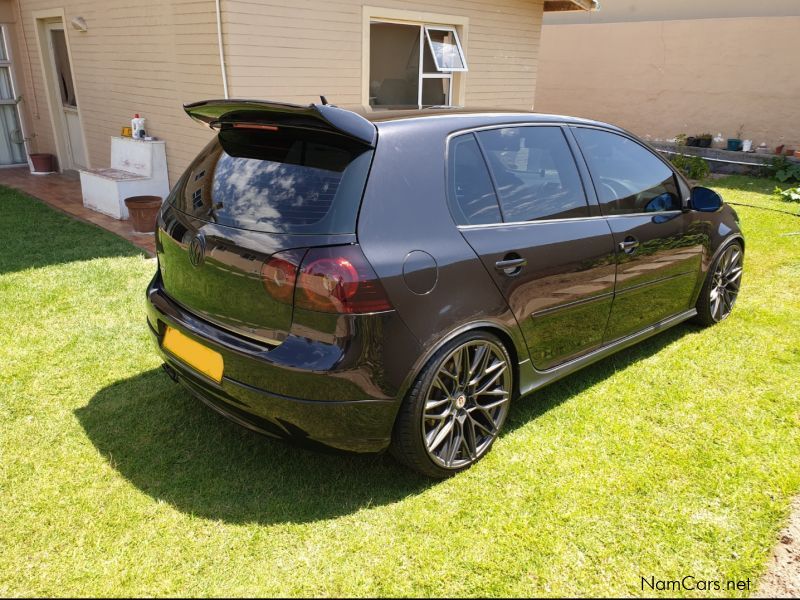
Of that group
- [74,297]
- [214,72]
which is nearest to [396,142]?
[74,297]

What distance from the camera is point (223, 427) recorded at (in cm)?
305

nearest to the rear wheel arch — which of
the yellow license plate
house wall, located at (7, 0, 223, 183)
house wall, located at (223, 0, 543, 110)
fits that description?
the yellow license plate

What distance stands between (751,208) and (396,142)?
8.02 metres

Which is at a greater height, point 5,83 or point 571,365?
point 5,83

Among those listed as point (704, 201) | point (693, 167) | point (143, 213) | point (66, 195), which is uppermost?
point (704, 201)

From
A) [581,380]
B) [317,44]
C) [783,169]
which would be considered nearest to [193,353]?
[581,380]

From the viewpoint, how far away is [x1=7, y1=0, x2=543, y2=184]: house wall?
6.24m

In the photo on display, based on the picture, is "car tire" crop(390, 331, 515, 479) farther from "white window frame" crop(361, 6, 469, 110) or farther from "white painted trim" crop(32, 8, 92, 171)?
"white painted trim" crop(32, 8, 92, 171)

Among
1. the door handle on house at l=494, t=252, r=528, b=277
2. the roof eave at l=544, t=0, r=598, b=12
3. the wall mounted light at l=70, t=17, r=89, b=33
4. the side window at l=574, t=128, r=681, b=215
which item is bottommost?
the door handle on house at l=494, t=252, r=528, b=277

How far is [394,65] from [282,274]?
→ 7.63 m

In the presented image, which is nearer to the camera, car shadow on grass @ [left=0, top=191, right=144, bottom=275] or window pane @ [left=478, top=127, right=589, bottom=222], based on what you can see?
window pane @ [left=478, top=127, right=589, bottom=222]

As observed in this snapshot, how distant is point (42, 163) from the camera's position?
9.82m

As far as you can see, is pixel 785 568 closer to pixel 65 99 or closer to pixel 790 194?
pixel 790 194

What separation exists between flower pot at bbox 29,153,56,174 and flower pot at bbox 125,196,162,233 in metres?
4.54
